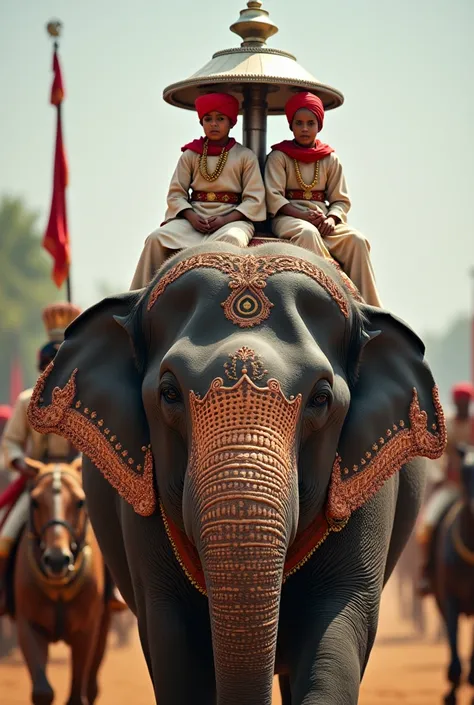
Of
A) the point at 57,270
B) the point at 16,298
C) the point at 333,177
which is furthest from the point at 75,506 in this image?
the point at 16,298

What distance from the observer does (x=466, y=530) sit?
14.8 meters

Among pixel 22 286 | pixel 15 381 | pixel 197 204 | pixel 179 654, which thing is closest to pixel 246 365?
pixel 179 654

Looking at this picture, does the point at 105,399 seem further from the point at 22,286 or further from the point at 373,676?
the point at 22,286

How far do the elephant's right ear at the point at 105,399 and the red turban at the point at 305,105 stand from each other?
132 centimetres

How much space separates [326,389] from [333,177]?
191 cm

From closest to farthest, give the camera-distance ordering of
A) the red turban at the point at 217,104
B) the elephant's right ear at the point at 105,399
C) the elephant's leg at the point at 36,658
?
the elephant's right ear at the point at 105,399 → the red turban at the point at 217,104 → the elephant's leg at the point at 36,658

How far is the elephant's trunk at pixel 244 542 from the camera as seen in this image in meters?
5.84

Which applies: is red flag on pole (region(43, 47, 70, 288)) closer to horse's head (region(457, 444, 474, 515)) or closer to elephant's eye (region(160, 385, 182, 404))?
horse's head (region(457, 444, 474, 515))

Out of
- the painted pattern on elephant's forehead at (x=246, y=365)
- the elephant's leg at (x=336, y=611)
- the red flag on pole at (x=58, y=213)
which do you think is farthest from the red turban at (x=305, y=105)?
the red flag on pole at (x=58, y=213)

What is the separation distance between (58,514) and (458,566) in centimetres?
495

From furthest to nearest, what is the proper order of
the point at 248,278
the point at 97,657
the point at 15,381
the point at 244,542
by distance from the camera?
the point at 15,381 < the point at 97,657 < the point at 248,278 < the point at 244,542

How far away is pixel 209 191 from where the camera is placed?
26.1ft

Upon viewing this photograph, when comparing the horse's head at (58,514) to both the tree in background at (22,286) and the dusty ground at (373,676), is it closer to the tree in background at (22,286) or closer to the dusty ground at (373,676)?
the dusty ground at (373,676)

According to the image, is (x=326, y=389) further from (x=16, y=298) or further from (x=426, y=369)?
(x=16, y=298)
